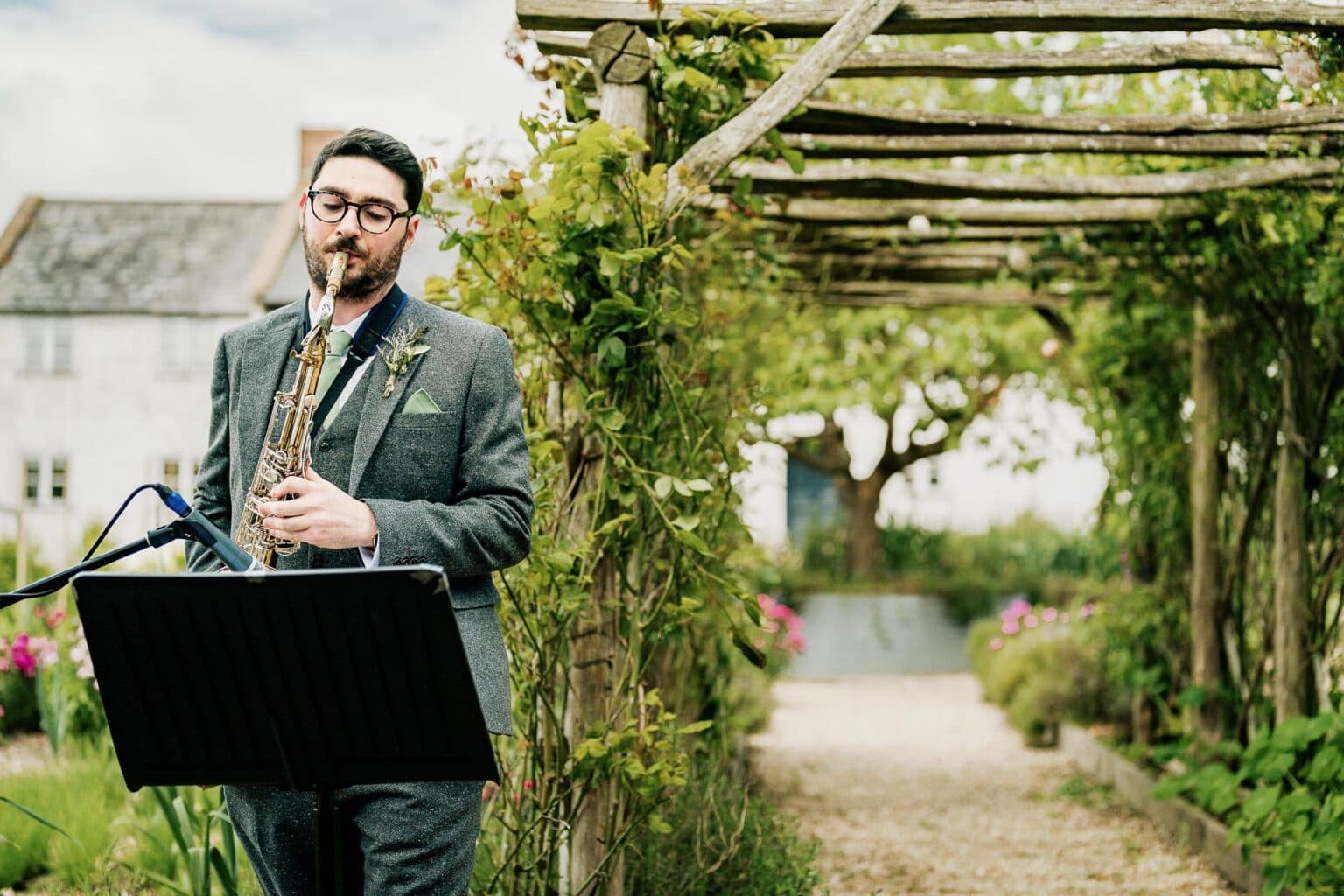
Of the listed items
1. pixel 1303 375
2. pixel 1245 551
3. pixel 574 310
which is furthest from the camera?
pixel 1245 551

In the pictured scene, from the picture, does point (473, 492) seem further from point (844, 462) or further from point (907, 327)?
point (844, 462)

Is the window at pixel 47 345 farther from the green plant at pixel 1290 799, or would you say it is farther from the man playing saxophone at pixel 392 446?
the man playing saxophone at pixel 392 446

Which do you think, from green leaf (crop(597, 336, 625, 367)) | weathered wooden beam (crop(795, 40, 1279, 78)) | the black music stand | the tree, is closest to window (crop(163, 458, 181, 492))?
the tree

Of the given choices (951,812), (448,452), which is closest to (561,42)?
(448,452)

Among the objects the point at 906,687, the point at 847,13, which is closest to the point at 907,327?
the point at 906,687

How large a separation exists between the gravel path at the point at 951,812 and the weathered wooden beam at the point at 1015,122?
2.53 m

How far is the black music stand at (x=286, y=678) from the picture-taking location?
1744 millimetres

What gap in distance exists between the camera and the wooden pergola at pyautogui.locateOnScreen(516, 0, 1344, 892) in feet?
11.4

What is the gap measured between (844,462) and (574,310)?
11.9 meters

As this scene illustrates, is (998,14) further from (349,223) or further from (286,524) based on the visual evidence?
Result: (286,524)

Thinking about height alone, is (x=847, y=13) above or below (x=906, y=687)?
above

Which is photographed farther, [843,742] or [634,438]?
[843,742]

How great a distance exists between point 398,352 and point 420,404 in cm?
12

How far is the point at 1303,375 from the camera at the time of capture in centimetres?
517
